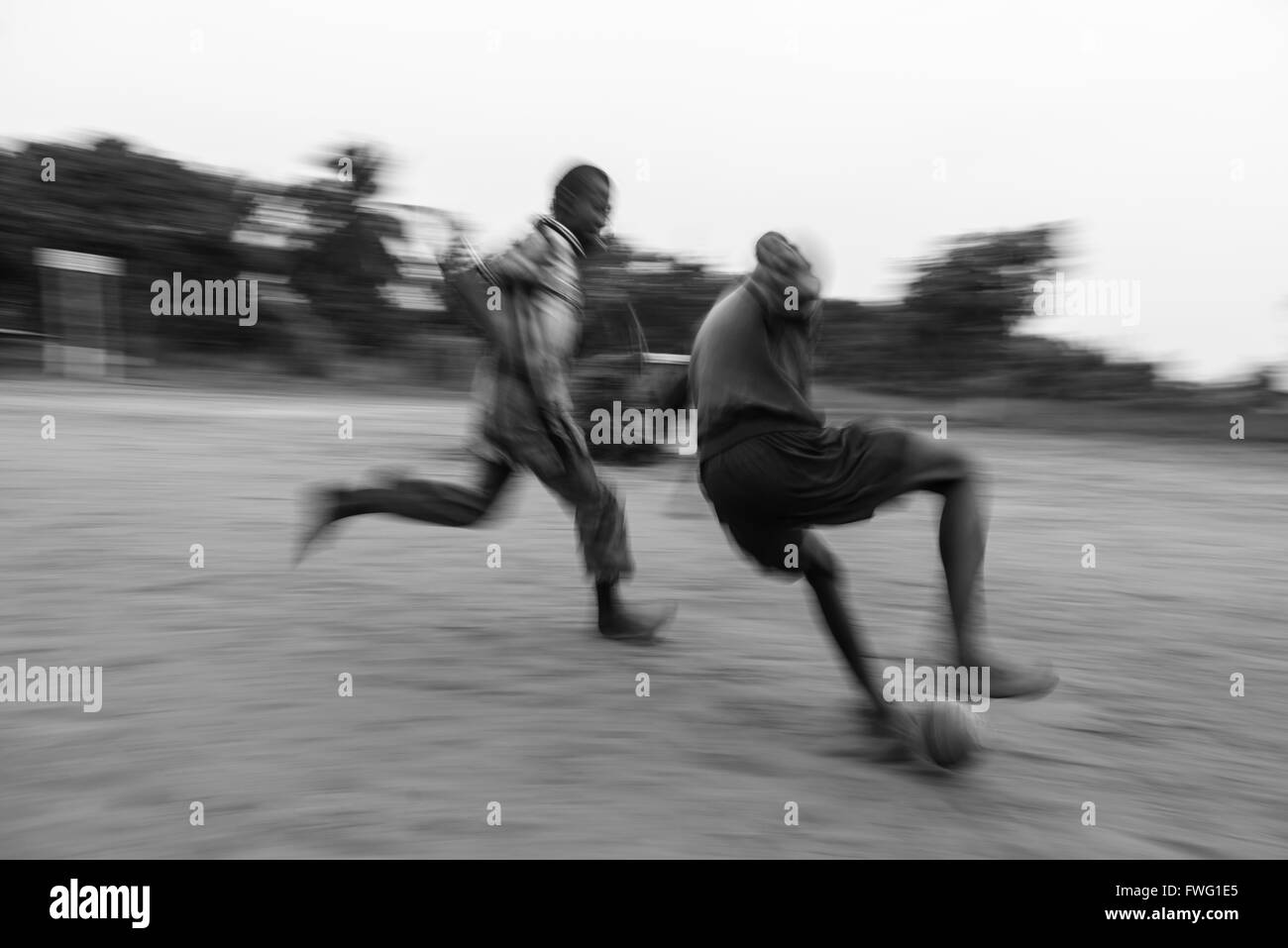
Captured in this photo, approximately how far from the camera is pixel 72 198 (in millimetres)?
23375

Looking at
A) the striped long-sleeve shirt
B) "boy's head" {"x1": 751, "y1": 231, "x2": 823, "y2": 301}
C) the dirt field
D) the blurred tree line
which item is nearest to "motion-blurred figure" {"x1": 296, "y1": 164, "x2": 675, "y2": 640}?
the striped long-sleeve shirt

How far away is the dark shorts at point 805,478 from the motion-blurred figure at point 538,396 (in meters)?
1.06

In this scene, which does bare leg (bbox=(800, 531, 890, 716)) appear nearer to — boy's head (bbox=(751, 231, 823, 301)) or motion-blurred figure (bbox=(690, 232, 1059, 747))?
motion-blurred figure (bbox=(690, 232, 1059, 747))

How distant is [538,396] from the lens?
14.8 ft

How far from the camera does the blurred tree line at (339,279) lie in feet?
62.4

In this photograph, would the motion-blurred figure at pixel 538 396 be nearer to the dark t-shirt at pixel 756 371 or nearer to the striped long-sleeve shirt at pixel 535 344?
the striped long-sleeve shirt at pixel 535 344

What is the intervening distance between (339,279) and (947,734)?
21994 millimetres

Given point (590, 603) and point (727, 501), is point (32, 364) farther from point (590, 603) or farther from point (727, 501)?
point (727, 501)

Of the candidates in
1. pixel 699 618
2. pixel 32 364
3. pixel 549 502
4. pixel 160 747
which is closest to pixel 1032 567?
pixel 699 618

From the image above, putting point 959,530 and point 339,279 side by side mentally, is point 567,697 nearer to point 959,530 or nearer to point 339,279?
point 959,530
